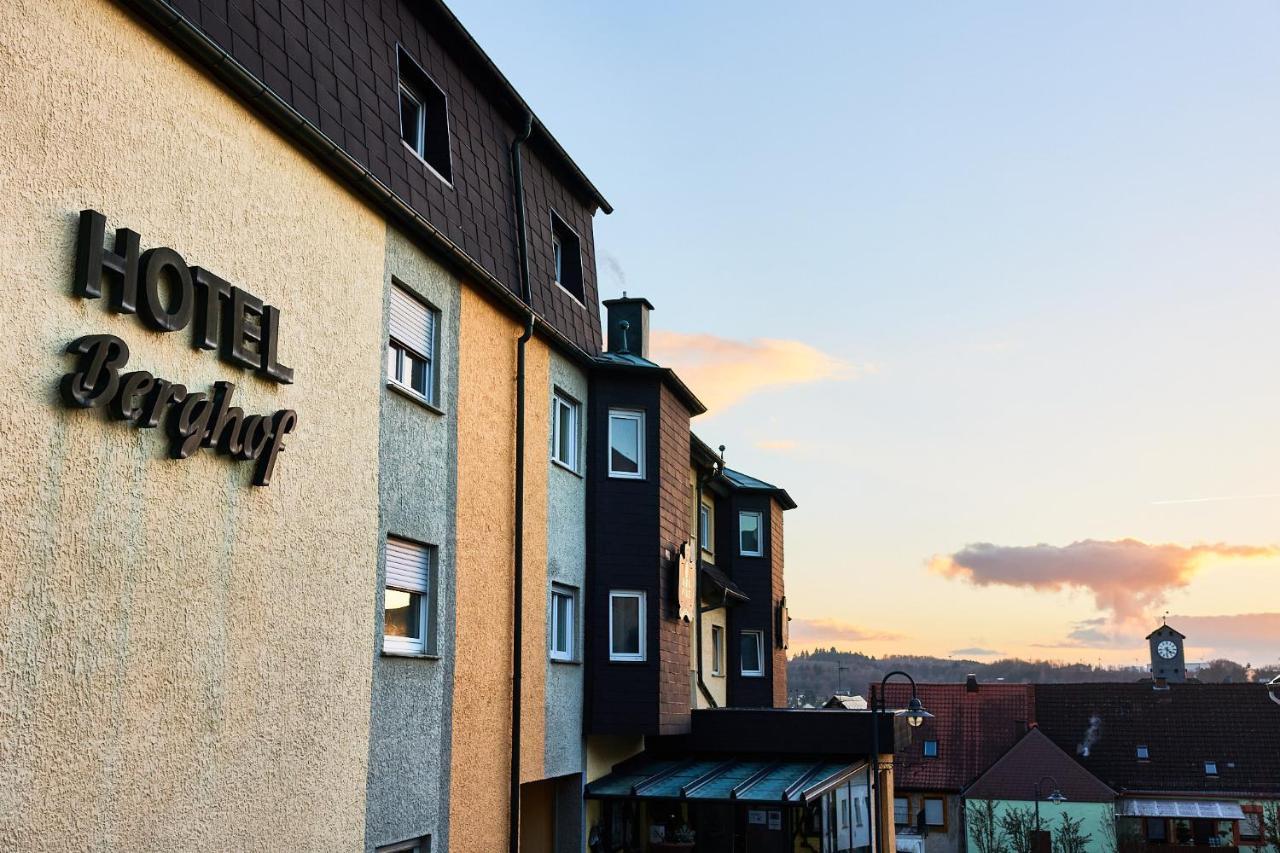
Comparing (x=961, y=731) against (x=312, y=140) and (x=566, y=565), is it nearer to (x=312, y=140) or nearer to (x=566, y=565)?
(x=566, y=565)

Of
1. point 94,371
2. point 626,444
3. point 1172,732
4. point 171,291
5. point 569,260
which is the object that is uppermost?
point 569,260

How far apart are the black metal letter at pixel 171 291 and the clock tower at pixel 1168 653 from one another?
96116 millimetres

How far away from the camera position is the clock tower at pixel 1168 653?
9344cm

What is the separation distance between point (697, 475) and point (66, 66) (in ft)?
65.5

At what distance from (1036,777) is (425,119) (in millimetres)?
56189

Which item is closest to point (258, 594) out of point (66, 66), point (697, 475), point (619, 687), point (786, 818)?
point (66, 66)

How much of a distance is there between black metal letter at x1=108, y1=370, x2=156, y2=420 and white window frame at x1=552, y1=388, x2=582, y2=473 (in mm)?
8615

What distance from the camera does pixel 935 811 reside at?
61.6m

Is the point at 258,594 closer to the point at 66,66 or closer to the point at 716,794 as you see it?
the point at 66,66

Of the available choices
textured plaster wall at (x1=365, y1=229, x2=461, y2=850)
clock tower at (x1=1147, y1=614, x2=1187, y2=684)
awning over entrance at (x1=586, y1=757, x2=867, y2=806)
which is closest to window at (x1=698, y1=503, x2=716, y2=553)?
awning over entrance at (x1=586, y1=757, x2=867, y2=806)

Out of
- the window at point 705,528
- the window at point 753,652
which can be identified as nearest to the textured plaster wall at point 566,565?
the window at point 705,528

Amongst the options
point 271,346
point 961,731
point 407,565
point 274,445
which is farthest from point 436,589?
point 961,731

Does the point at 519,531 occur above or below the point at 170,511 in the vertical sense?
above

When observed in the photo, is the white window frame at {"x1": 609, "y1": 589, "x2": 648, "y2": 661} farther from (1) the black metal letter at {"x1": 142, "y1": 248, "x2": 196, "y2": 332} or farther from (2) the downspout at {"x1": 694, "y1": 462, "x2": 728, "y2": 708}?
(1) the black metal letter at {"x1": 142, "y1": 248, "x2": 196, "y2": 332}
